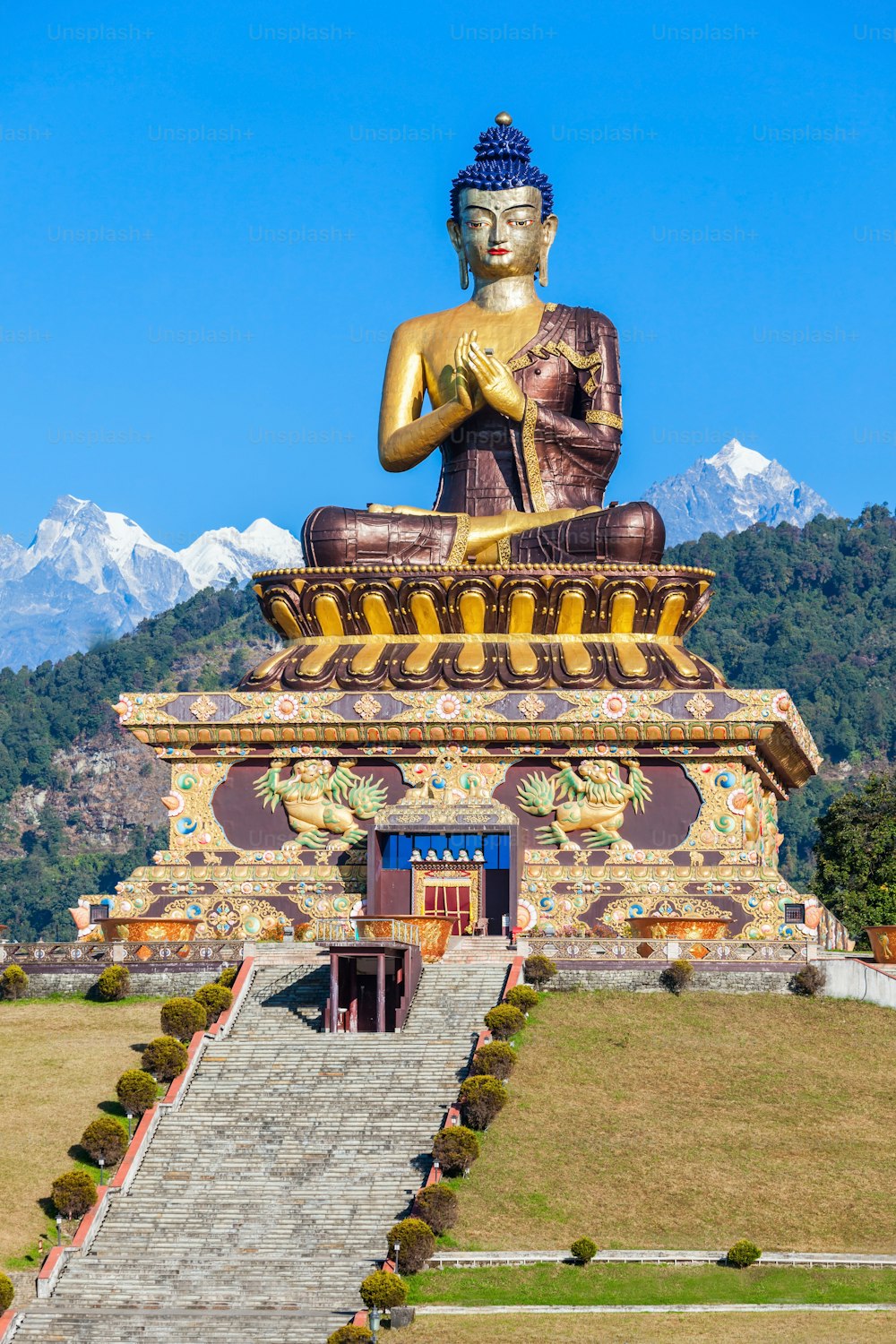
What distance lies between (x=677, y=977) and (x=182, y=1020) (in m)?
5.68

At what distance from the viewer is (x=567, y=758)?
3297cm

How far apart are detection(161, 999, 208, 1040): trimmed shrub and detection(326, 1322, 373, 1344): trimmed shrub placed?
22.0ft

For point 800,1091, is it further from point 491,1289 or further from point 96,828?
point 96,828

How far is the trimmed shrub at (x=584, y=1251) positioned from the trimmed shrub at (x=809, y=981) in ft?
23.9

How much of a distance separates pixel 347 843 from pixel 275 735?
1770 mm

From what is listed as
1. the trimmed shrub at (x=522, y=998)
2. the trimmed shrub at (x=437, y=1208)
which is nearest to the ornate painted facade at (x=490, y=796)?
the trimmed shrub at (x=522, y=998)

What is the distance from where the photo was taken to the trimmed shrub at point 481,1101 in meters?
23.6

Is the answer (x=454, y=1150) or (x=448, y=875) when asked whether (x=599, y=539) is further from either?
(x=454, y=1150)

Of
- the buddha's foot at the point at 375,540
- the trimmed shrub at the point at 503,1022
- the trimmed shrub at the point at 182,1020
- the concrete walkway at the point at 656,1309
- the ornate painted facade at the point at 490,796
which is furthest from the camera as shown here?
the buddha's foot at the point at 375,540

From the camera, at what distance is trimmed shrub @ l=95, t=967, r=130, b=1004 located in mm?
28266

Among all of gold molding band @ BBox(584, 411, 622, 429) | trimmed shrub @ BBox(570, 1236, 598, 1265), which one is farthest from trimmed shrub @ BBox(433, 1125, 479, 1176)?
gold molding band @ BBox(584, 411, 622, 429)

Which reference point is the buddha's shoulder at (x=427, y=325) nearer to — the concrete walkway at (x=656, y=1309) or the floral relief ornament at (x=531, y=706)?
the floral relief ornament at (x=531, y=706)

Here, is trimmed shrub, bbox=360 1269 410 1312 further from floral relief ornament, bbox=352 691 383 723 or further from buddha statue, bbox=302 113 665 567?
buddha statue, bbox=302 113 665 567

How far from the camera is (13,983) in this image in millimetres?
28672
